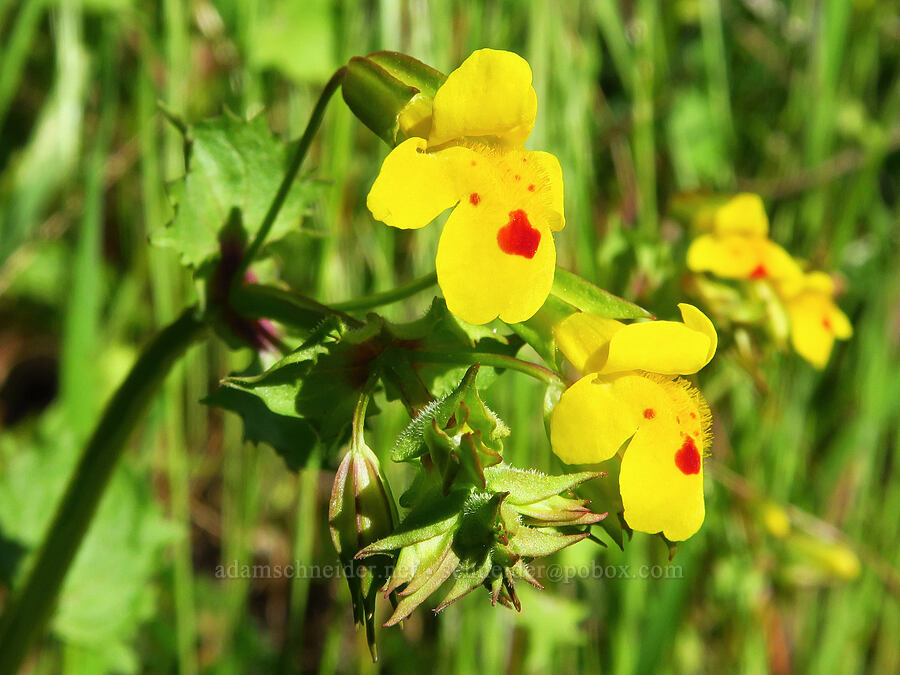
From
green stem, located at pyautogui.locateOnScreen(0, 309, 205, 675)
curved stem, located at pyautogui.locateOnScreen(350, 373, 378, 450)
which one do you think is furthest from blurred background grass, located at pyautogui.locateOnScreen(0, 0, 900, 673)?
curved stem, located at pyautogui.locateOnScreen(350, 373, 378, 450)

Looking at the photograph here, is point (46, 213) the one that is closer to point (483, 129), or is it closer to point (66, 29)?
point (66, 29)

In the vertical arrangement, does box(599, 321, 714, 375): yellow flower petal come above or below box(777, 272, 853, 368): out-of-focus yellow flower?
above

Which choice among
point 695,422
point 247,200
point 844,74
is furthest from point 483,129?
point 844,74

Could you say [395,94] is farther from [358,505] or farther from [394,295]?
[358,505]

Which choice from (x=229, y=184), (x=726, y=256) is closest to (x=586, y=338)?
(x=229, y=184)

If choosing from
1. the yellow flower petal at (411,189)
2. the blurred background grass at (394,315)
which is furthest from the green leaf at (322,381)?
the blurred background grass at (394,315)

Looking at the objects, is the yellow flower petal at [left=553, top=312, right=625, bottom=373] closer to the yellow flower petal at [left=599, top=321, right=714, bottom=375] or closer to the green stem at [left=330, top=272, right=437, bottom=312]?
the yellow flower petal at [left=599, top=321, right=714, bottom=375]
